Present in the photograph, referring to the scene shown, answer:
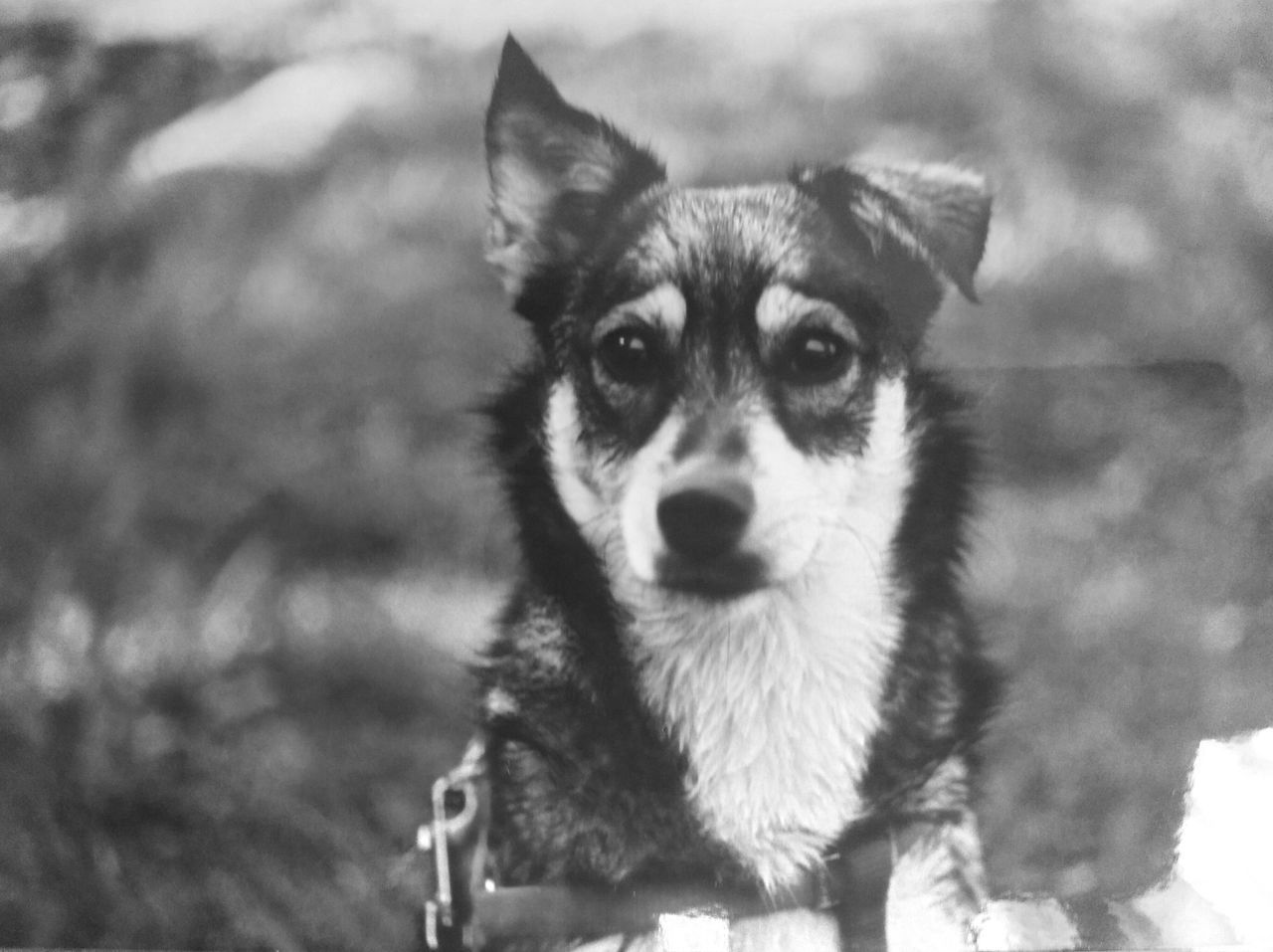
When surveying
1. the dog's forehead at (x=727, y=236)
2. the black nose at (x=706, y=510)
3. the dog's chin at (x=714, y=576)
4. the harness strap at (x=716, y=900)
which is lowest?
the harness strap at (x=716, y=900)

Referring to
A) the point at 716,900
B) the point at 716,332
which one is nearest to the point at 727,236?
the point at 716,332

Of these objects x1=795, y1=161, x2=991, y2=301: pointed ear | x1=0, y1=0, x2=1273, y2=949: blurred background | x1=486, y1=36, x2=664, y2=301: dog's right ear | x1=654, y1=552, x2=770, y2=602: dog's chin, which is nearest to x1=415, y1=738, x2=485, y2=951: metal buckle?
x1=0, y1=0, x2=1273, y2=949: blurred background

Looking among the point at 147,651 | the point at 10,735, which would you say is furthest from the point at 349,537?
the point at 10,735

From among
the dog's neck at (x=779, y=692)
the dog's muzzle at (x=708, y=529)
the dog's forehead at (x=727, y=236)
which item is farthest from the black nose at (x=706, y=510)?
the dog's forehead at (x=727, y=236)

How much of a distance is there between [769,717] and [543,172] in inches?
42.0

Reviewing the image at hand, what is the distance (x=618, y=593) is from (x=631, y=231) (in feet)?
2.09

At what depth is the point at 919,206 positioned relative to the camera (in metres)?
1.78

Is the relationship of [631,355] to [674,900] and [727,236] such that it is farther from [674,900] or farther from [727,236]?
[674,900]

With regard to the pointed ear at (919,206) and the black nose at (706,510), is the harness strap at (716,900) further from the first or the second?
the pointed ear at (919,206)

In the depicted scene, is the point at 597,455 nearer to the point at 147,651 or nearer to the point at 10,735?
the point at 147,651

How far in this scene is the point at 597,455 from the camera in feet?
5.49

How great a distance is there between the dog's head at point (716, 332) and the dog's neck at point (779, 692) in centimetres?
3

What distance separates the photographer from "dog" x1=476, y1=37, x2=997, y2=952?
5.39 ft

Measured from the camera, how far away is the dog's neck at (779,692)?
170 centimetres
